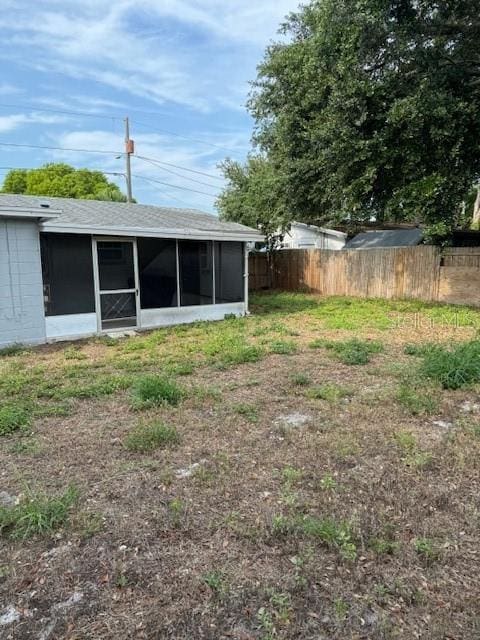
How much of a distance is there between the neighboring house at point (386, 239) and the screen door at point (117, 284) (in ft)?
34.0

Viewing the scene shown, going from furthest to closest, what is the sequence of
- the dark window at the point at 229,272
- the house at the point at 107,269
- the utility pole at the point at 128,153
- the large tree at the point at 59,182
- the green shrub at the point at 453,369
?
the large tree at the point at 59,182 → the utility pole at the point at 128,153 → the dark window at the point at 229,272 → the house at the point at 107,269 → the green shrub at the point at 453,369

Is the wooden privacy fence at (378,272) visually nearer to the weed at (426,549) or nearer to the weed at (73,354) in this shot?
the weed at (73,354)

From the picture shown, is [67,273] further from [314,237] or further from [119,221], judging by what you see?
[314,237]

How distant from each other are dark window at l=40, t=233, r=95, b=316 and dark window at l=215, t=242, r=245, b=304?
120 inches

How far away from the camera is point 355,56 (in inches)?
325

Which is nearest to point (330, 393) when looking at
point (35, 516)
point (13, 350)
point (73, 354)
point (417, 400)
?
point (417, 400)

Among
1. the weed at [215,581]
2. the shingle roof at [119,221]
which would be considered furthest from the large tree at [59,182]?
the weed at [215,581]

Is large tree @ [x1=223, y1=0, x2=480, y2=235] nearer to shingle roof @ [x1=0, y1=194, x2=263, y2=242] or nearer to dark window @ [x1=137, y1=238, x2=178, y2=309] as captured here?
shingle roof @ [x1=0, y1=194, x2=263, y2=242]

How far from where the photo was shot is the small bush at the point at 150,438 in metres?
3.34

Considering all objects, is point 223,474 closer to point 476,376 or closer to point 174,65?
point 476,376

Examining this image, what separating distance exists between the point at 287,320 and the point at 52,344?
5084mm

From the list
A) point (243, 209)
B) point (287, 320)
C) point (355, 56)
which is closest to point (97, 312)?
point (287, 320)

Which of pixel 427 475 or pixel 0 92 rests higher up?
pixel 0 92

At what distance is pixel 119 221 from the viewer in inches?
334
